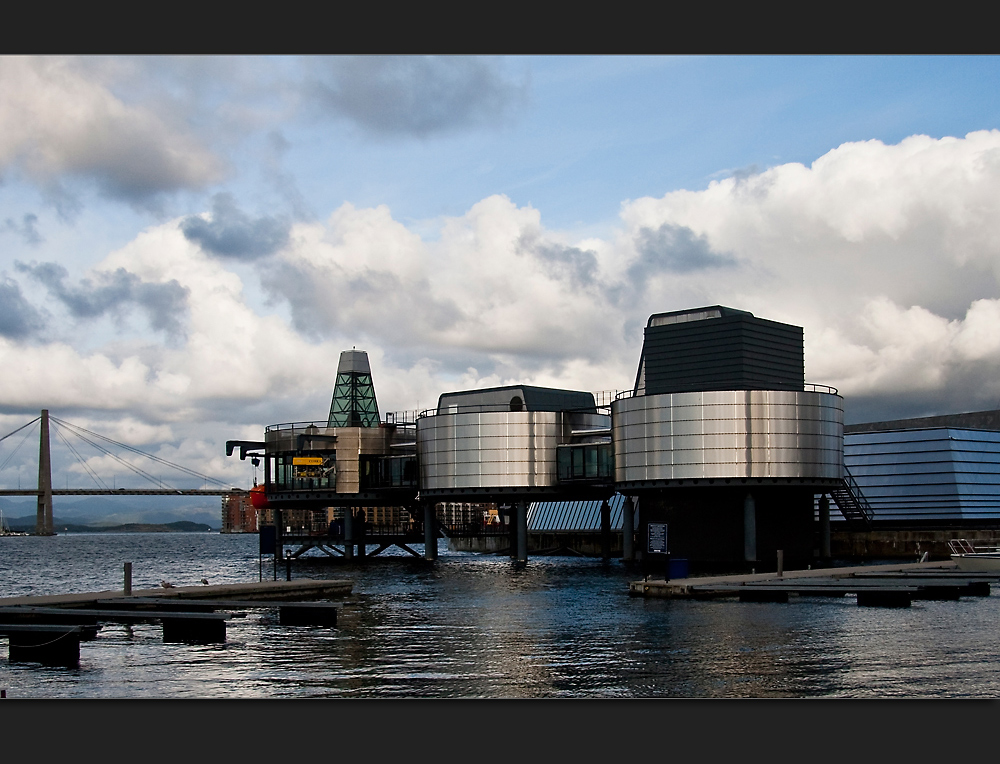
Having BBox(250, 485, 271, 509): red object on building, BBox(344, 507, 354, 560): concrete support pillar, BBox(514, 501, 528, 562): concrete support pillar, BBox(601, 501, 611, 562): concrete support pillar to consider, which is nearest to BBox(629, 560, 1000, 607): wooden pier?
BBox(514, 501, 528, 562): concrete support pillar

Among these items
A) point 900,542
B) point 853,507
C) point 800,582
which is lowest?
point 900,542

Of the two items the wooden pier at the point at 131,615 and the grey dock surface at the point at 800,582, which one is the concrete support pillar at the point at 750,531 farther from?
the wooden pier at the point at 131,615

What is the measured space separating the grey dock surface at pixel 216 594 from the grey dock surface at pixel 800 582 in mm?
17217

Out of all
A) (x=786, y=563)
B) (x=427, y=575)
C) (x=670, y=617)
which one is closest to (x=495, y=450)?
(x=427, y=575)

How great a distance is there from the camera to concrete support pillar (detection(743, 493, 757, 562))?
97125 mm

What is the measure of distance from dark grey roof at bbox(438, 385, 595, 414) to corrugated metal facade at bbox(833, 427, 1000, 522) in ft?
125

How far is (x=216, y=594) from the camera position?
60.2 m

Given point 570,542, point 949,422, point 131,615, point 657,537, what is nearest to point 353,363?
point 570,542

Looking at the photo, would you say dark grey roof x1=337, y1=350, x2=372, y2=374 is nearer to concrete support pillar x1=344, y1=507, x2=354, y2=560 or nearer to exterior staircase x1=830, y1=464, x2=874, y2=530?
concrete support pillar x1=344, y1=507, x2=354, y2=560

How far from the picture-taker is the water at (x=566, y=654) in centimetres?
3025

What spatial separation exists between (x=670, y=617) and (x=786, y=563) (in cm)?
5495

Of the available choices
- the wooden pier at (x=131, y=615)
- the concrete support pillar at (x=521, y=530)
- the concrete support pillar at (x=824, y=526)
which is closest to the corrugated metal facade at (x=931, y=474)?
the concrete support pillar at (x=824, y=526)

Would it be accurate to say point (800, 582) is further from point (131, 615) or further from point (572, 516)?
point (572, 516)

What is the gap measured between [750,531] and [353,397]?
59.1 meters
